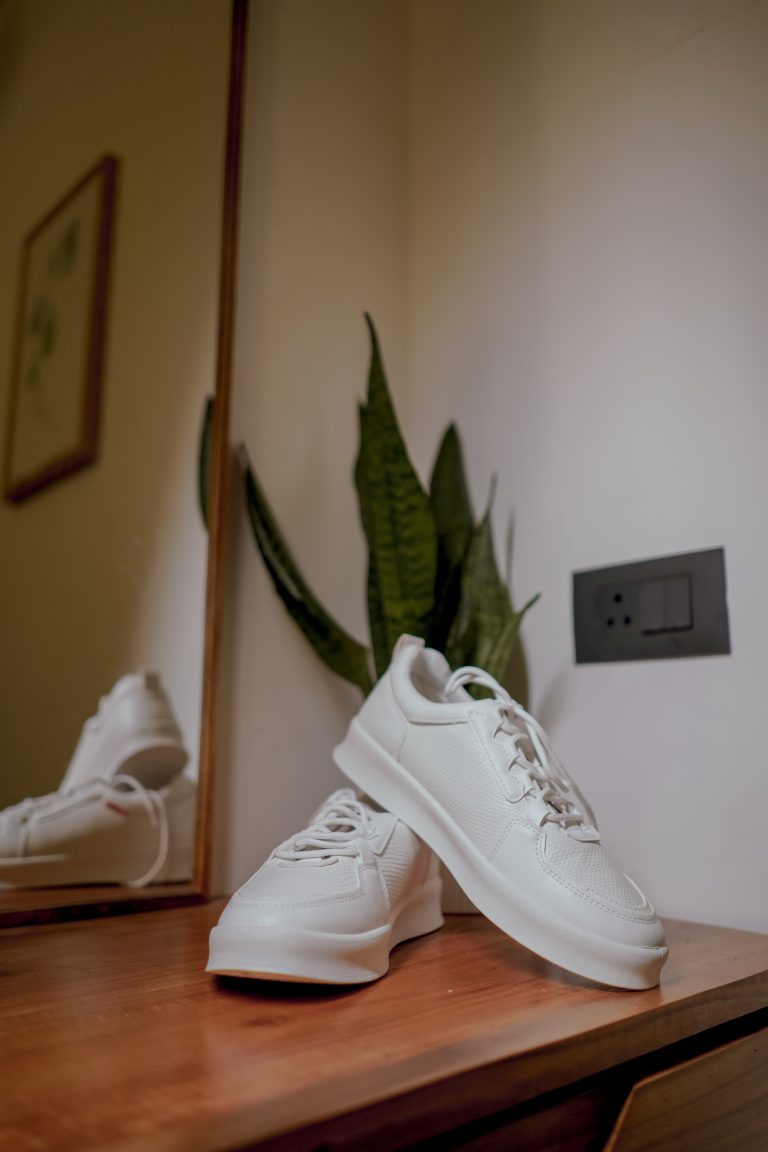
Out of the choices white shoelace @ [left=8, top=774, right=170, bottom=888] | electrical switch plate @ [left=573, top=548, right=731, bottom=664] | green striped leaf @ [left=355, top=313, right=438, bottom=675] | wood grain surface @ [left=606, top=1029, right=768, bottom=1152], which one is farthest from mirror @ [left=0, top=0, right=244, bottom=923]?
wood grain surface @ [left=606, top=1029, right=768, bottom=1152]

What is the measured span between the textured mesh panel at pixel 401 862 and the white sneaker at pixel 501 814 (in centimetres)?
1

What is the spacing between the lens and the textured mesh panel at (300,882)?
1.86 feet

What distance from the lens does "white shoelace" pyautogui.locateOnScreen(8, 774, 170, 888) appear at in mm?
850

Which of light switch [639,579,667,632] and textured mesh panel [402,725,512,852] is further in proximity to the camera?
light switch [639,579,667,632]

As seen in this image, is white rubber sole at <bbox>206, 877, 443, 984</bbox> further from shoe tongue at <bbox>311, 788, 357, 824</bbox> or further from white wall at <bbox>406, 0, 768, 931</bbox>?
white wall at <bbox>406, 0, 768, 931</bbox>

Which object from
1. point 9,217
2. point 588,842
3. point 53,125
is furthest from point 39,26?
point 588,842

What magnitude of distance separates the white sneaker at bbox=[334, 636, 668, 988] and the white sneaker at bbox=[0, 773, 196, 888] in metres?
0.25

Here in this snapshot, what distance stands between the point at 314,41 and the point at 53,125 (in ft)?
1.64

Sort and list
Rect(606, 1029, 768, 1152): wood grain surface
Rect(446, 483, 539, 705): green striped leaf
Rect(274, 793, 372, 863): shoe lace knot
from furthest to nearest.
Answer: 1. Rect(446, 483, 539, 705): green striped leaf
2. Rect(274, 793, 372, 863): shoe lace knot
3. Rect(606, 1029, 768, 1152): wood grain surface

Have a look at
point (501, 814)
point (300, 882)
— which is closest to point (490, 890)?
point (501, 814)

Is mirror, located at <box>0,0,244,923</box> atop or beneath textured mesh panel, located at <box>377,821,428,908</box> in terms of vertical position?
atop

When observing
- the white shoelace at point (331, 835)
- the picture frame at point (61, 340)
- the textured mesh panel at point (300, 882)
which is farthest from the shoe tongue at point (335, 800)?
the picture frame at point (61, 340)

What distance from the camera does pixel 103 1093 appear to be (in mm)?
393

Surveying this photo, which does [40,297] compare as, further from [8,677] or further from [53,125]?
[8,677]
